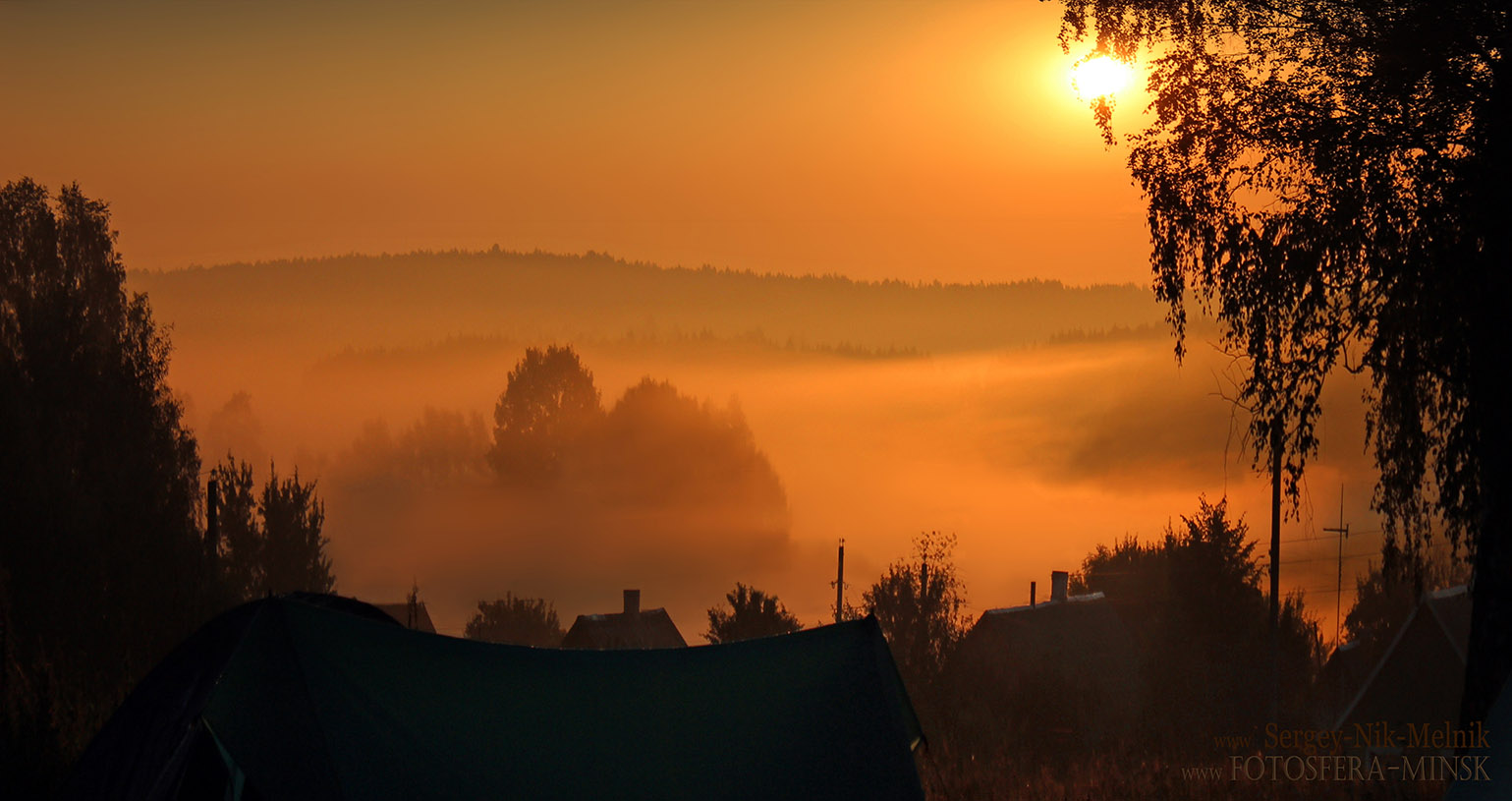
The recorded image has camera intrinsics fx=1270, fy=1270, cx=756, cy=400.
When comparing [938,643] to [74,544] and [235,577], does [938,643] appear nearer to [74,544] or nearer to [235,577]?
[235,577]

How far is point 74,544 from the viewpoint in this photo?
28219mm

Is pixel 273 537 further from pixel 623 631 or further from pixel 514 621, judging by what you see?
pixel 514 621

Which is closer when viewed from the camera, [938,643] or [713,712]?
[713,712]

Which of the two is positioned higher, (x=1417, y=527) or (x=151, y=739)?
(x=1417, y=527)

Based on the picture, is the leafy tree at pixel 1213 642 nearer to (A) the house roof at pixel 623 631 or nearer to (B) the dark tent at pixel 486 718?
(A) the house roof at pixel 623 631

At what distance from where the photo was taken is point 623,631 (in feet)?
176

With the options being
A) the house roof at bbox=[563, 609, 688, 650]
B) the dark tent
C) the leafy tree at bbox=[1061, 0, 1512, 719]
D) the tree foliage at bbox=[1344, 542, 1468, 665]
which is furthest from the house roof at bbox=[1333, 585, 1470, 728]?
the house roof at bbox=[563, 609, 688, 650]

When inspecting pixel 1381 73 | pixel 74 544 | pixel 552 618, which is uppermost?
pixel 1381 73

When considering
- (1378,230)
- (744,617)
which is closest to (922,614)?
(744,617)

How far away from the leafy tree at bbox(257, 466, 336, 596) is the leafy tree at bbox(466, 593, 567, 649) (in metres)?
27.1

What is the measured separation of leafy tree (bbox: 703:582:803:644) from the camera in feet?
140

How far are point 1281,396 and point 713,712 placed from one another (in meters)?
6.72

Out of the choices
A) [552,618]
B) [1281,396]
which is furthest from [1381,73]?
[552,618]

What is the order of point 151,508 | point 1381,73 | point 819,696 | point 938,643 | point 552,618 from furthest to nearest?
point 552,618
point 938,643
point 151,508
point 1381,73
point 819,696
